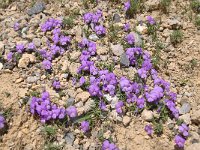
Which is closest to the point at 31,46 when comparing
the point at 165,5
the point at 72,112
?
the point at 72,112

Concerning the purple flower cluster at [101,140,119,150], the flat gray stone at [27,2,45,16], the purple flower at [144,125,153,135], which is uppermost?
the flat gray stone at [27,2,45,16]

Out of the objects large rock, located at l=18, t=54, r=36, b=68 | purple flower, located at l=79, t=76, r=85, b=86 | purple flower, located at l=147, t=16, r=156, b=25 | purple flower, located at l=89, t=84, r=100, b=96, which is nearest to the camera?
purple flower, located at l=89, t=84, r=100, b=96

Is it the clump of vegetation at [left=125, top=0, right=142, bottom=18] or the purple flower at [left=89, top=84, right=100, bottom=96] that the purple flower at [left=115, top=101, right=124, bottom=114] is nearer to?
the purple flower at [left=89, top=84, right=100, bottom=96]

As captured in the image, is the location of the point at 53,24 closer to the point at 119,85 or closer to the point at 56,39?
the point at 56,39

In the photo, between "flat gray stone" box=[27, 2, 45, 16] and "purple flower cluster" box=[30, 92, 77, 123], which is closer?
"purple flower cluster" box=[30, 92, 77, 123]

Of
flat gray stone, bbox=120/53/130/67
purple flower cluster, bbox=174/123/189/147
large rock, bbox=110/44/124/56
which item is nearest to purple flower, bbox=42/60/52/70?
large rock, bbox=110/44/124/56

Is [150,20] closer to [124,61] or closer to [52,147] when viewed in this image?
[124,61]

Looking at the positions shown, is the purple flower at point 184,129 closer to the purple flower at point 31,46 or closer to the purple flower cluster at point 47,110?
the purple flower cluster at point 47,110
